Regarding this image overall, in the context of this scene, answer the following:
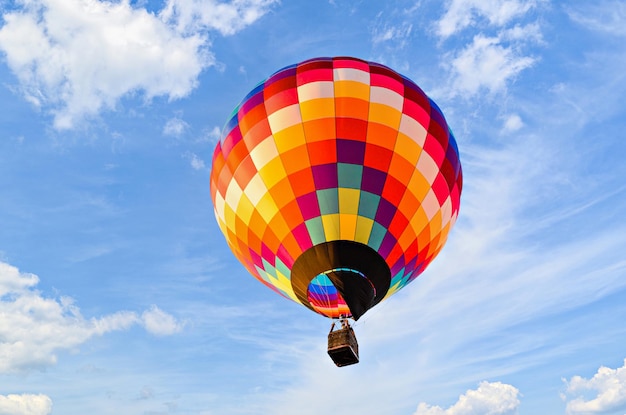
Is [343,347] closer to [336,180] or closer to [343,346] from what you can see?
[343,346]

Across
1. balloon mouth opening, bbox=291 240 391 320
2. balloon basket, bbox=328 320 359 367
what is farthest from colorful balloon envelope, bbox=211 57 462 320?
balloon basket, bbox=328 320 359 367

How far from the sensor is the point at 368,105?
1288cm

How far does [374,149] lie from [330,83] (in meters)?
2.10

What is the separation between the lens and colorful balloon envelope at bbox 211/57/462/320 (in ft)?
40.6

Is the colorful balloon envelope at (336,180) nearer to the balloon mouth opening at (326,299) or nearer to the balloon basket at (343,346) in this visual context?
the balloon mouth opening at (326,299)

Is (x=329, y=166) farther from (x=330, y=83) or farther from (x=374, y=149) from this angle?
(x=330, y=83)

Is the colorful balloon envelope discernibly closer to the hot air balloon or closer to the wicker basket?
the hot air balloon

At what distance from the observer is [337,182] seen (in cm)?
1238

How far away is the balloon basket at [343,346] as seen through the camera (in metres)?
12.0

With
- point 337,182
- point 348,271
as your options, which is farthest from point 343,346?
point 337,182

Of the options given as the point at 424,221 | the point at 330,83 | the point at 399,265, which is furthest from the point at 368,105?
the point at 399,265

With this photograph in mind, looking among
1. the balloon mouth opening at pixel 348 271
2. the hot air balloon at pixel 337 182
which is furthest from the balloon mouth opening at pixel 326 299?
the balloon mouth opening at pixel 348 271

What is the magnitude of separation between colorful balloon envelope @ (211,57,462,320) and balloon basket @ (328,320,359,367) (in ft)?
2.08

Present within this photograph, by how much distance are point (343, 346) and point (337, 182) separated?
386 centimetres
